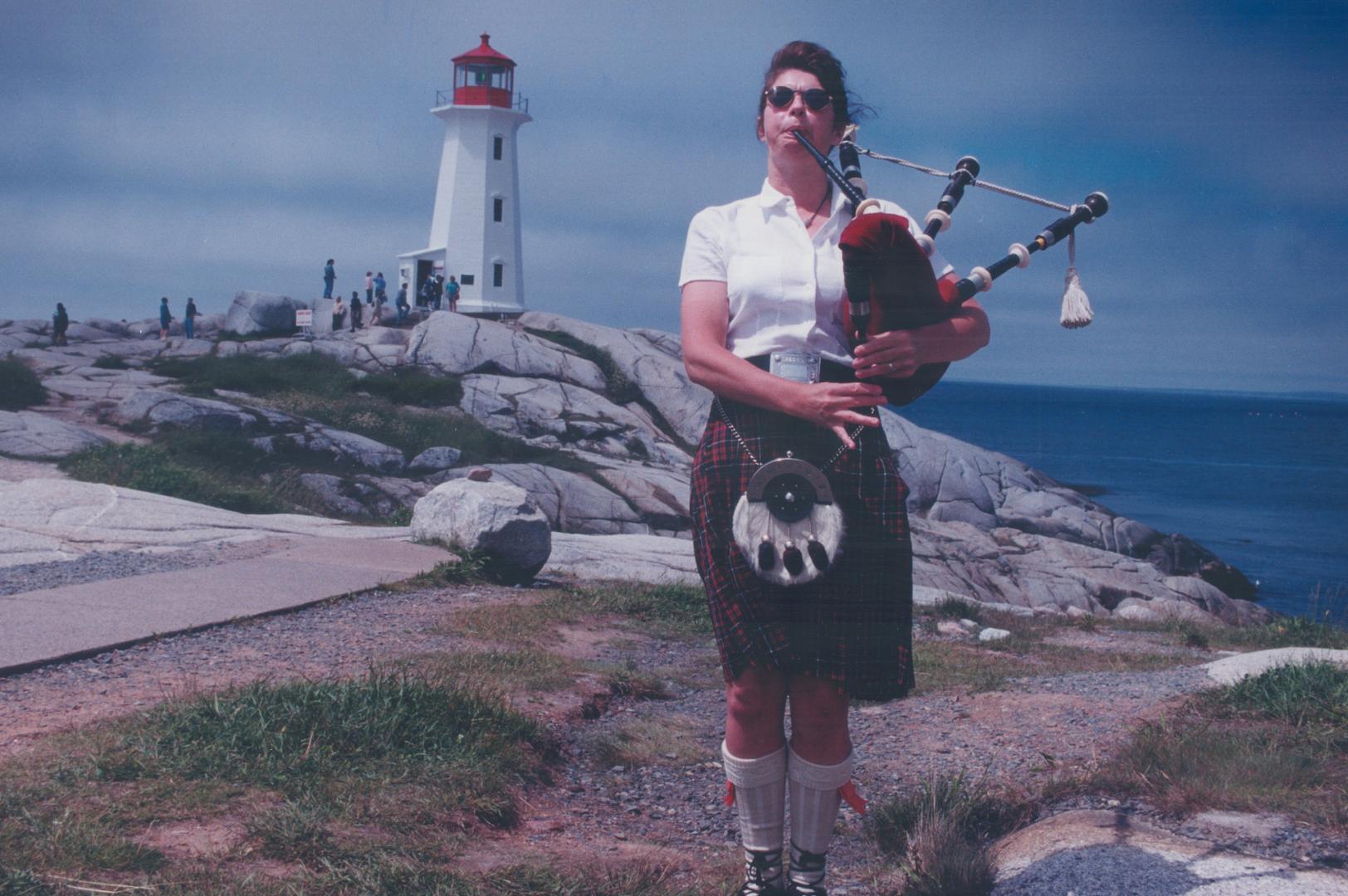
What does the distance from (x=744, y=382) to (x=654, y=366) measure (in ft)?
89.2

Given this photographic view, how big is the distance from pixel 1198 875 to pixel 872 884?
89 cm

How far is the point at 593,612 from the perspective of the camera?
7.19 metres

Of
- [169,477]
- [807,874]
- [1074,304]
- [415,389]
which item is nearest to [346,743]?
[807,874]

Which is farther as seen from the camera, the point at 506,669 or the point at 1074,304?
the point at 506,669

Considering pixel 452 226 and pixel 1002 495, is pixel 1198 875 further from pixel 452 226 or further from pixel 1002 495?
pixel 452 226

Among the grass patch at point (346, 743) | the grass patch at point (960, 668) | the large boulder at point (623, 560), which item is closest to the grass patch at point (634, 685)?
the grass patch at point (346, 743)

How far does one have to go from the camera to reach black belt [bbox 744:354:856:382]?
8.54ft

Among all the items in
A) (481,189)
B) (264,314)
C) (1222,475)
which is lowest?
(1222,475)

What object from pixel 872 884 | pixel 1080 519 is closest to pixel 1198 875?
pixel 872 884

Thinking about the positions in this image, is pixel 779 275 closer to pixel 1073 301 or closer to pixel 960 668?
pixel 1073 301

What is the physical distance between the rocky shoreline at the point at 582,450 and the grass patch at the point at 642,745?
17.0ft

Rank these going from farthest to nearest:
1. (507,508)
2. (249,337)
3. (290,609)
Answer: (249,337)
(507,508)
(290,609)

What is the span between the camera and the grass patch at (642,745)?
13.8 ft

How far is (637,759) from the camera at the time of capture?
4.21 m
